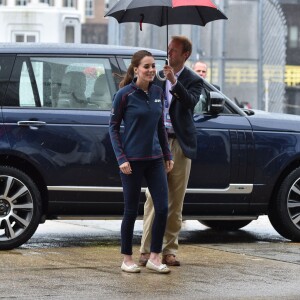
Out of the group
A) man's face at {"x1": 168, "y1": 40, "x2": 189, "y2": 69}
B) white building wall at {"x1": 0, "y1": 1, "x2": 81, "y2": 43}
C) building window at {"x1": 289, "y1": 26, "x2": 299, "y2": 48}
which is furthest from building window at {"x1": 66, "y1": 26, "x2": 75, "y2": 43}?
man's face at {"x1": 168, "y1": 40, "x2": 189, "y2": 69}

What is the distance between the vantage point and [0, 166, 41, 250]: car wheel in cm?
1039

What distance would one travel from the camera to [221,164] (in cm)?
1081

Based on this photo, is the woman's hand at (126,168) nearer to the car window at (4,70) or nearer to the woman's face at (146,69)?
the woman's face at (146,69)

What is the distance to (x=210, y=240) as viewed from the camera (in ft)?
37.9

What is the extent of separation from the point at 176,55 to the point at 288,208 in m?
2.45

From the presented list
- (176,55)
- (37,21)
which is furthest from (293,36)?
(37,21)

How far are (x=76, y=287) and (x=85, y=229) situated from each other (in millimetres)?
4559

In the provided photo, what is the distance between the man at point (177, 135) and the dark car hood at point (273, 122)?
1.78m

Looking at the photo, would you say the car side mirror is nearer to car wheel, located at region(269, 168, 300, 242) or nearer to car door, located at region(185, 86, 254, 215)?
car door, located at region(185, 86, 254, 215)

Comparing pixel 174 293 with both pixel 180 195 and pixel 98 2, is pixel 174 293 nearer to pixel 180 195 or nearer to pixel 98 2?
pixel 180 195

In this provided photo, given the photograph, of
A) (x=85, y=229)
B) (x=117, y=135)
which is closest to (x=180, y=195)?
(x=117, y=135)

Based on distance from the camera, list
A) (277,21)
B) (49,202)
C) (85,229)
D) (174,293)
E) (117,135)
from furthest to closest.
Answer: (277,21), (85,229), (49,202), (117,135), (174,293)

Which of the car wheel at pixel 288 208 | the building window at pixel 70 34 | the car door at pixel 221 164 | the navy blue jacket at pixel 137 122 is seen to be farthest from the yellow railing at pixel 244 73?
the building window at pixel 70 34

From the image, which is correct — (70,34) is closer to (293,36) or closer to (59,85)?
(293,36)
